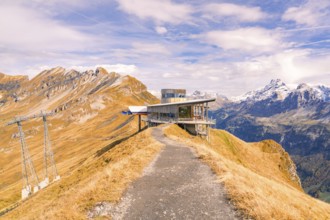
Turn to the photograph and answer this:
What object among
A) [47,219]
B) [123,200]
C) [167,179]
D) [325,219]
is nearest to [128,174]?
[167,179]

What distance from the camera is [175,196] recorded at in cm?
2197

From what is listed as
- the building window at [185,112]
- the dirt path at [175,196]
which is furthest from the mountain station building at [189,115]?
the dirt path at [175,196]

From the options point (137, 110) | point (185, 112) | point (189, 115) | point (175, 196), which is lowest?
point (175, 196)

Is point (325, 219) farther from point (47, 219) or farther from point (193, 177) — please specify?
point (47, 219)

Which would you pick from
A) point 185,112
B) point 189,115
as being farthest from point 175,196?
point 185,112

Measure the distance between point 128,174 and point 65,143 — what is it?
513 feet

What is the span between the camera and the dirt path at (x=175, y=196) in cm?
1908

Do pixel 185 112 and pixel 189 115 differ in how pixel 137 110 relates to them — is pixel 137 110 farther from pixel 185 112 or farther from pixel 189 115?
pixel 189 115

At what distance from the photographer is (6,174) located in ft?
480

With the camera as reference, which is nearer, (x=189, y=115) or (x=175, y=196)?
(x=175, y=196)

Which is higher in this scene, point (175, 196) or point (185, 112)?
point (185, 112)

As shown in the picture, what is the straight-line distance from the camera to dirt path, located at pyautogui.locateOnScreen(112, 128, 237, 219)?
19.1 metres

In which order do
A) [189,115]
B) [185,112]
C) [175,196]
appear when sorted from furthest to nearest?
[185,112], [189,115], [175,196]

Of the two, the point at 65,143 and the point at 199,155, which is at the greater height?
the point at 199,155
